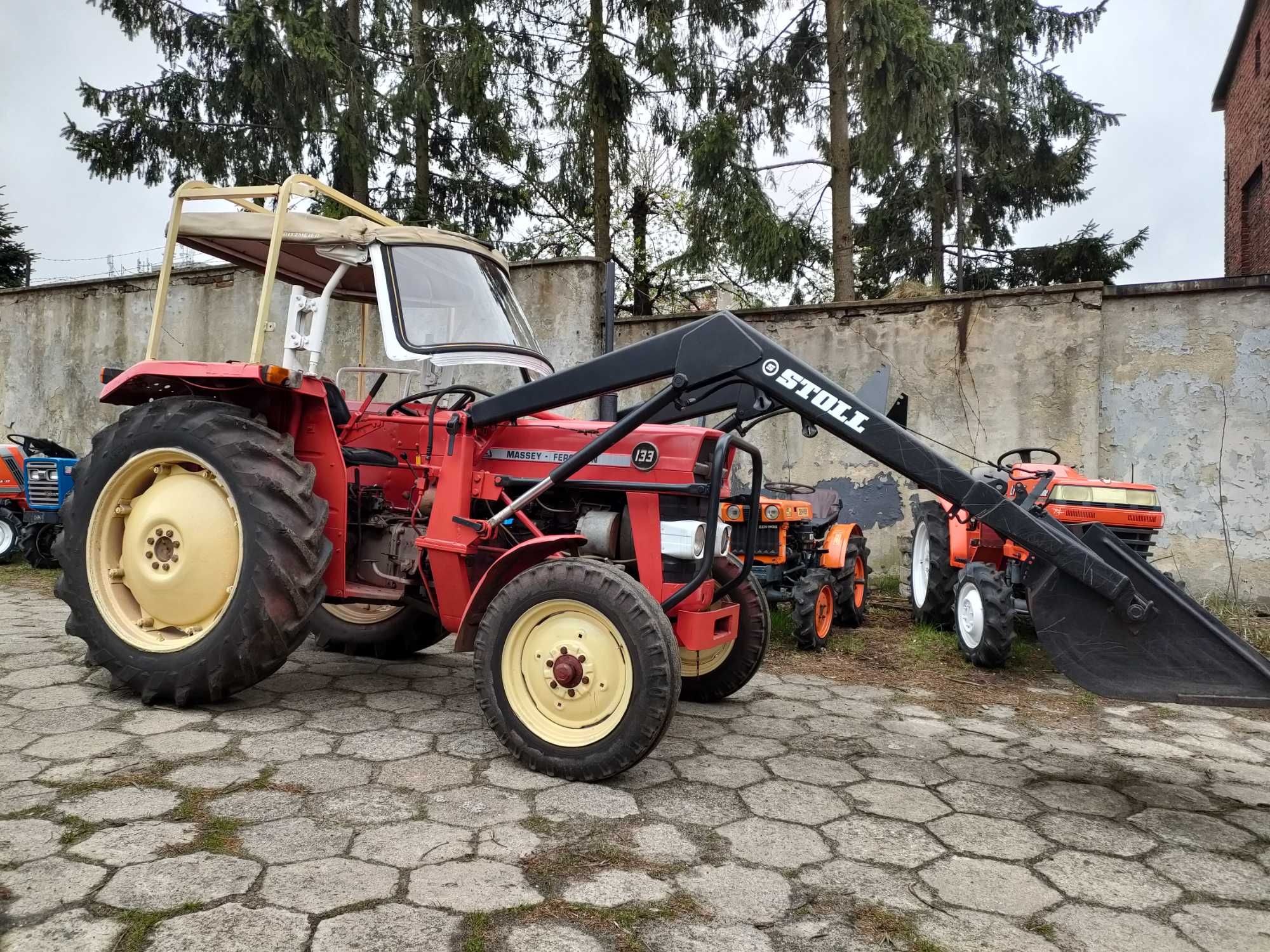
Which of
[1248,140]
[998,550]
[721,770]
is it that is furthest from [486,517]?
[1248,140]

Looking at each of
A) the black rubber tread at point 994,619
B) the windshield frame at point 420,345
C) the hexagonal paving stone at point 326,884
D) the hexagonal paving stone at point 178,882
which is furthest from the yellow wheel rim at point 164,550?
the black rubber tread at point 994,619

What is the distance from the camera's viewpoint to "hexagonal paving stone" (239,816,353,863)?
248 cm

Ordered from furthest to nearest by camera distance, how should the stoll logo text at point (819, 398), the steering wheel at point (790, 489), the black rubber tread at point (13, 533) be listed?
the black rubber tread at point (13, 533) → the steering wheel at point (790, 489) → the stoll logo text at point (819, 398)

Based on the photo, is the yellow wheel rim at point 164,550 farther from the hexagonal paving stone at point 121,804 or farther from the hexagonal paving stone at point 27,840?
the hexagonal paving stone at point 27,840

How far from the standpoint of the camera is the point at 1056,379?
23.2 ft

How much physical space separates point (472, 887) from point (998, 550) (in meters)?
4.64

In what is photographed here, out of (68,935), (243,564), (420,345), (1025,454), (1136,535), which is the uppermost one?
(420,345)

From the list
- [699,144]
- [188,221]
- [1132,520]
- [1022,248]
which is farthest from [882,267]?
[188,221]

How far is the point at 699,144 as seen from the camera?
36.6ft

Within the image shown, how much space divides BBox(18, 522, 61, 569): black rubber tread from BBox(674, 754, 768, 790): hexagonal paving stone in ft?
21.8

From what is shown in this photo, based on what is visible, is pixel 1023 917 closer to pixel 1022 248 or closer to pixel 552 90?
pixel 552 90

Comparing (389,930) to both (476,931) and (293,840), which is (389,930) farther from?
(293,840)

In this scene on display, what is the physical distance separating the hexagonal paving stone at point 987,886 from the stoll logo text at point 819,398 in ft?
4.46

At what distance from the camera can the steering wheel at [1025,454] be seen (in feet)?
20.1
